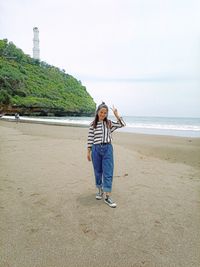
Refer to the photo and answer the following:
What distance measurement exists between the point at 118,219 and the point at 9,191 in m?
2.38

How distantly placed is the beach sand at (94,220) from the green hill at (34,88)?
53848mm

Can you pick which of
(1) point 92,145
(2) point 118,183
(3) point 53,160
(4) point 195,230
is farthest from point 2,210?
(3) point 53,160

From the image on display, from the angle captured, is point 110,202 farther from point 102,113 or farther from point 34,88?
point 34,88

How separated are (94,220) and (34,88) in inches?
2770

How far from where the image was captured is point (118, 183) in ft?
17.6

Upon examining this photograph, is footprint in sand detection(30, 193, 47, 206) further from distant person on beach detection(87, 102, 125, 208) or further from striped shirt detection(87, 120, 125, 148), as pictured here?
striped shirt detection(87, 120, 125, 148)

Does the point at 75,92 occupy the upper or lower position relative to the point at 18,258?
upper

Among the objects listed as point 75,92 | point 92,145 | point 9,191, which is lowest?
point 9,191

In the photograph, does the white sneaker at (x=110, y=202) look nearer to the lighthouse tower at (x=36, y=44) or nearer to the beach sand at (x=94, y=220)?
the beach sand at (x=94, y=220)

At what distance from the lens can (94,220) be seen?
3.49 meters

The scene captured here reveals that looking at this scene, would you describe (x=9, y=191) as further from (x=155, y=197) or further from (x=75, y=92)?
(x=75, y=92)

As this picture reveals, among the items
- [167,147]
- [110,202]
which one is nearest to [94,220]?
[110,202]

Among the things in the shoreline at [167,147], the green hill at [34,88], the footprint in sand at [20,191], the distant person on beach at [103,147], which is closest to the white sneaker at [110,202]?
the distant person on beach at [103,147]

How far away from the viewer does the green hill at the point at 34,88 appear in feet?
191
